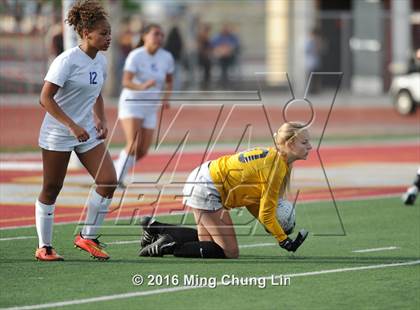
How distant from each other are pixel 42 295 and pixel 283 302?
1780 millimetres

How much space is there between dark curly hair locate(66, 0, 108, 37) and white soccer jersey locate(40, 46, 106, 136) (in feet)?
0.76

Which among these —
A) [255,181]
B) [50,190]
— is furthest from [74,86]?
[255,181]

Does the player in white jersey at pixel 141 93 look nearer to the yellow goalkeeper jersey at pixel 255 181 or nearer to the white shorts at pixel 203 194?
the white shorts at pixel 203 194

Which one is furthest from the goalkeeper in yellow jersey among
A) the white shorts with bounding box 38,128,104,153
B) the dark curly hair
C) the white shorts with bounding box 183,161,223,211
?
the dark curly hair

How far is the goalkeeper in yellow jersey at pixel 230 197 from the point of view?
9414mm

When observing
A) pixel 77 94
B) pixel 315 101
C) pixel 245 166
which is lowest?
pixel 315 101

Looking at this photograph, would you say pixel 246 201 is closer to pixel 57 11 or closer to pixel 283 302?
pixel 283 302

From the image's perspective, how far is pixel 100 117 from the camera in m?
10.0

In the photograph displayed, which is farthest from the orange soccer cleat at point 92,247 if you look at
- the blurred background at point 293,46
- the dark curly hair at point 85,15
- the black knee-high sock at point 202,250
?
A: the blurred background at point 293,46

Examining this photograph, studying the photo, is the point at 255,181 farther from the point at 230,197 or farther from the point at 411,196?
the point at 411,196

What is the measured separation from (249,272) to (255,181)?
0.84 metres

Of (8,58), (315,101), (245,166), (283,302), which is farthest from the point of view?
(315,101)

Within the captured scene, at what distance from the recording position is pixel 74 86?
959 cm

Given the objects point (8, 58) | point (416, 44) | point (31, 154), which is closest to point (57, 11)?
point (8, 58)
